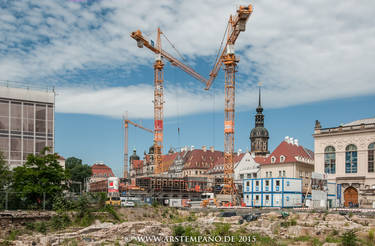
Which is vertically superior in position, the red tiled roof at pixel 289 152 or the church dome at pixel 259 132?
the church dome at pixel 259 132

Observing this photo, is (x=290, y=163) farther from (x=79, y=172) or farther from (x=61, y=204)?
(x=79, y=172)

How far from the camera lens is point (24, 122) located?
60969 mm

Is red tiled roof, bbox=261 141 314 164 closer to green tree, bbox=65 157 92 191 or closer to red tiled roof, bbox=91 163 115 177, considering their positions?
green tree, bbox=65 157 92 191

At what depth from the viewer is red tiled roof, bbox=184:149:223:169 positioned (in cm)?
13925

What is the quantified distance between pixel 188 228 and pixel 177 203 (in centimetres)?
3259

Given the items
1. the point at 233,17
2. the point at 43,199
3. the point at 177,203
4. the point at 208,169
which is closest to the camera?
the point at 43,199

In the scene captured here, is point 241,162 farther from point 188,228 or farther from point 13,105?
point 188,228

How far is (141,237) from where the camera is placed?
115 feet

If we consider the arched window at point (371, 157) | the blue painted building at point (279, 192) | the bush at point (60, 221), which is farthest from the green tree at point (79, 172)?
the bush at point (60, 221)

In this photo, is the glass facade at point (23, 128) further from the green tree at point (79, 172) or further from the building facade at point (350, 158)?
the green tree at point (79, 172)

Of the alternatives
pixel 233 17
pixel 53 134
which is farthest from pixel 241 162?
pixel 53 134

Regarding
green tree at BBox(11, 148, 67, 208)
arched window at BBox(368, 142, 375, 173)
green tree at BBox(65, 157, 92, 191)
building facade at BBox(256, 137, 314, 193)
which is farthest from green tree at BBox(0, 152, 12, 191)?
green tree at BBox(65, 157, 92, 191)

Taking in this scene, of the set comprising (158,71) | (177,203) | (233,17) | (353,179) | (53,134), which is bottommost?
(177,203)

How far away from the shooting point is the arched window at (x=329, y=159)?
6812cm
